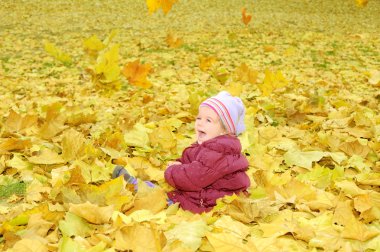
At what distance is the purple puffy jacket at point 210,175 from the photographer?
2.57 metres

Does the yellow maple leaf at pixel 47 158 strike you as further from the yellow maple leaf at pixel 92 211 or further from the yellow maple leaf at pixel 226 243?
the yellow maple leaf at pixel 226 243

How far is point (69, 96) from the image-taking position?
525 centimetres

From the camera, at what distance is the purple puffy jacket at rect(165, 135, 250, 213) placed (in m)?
2.57

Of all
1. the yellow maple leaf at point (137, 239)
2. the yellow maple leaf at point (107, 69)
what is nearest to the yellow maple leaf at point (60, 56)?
the yellow maple leaf at point (107, 69)

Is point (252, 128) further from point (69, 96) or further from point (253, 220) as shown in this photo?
point (69, 96)

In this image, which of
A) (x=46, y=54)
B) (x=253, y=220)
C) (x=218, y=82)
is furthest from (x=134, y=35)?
(x=253, y=220)

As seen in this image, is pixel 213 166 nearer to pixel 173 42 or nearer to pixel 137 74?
pixel 137 74

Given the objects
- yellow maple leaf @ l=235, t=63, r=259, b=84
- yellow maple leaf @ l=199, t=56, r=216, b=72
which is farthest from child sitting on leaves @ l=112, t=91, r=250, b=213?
yellow maple leaf @ l=199, t=56, r=216, b=72

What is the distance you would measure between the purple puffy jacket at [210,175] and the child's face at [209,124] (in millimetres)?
52

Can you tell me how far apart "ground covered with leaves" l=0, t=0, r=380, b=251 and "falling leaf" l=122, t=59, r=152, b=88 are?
21 mm

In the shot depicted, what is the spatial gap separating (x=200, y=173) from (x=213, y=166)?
0.27 feet

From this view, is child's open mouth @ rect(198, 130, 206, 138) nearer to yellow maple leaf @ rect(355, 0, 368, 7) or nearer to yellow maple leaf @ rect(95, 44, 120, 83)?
yellow maple leaf @ rect(95, 44, 120, 83)

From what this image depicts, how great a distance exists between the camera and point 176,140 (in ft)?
11.7

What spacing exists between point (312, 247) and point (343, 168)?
1.08 meters
